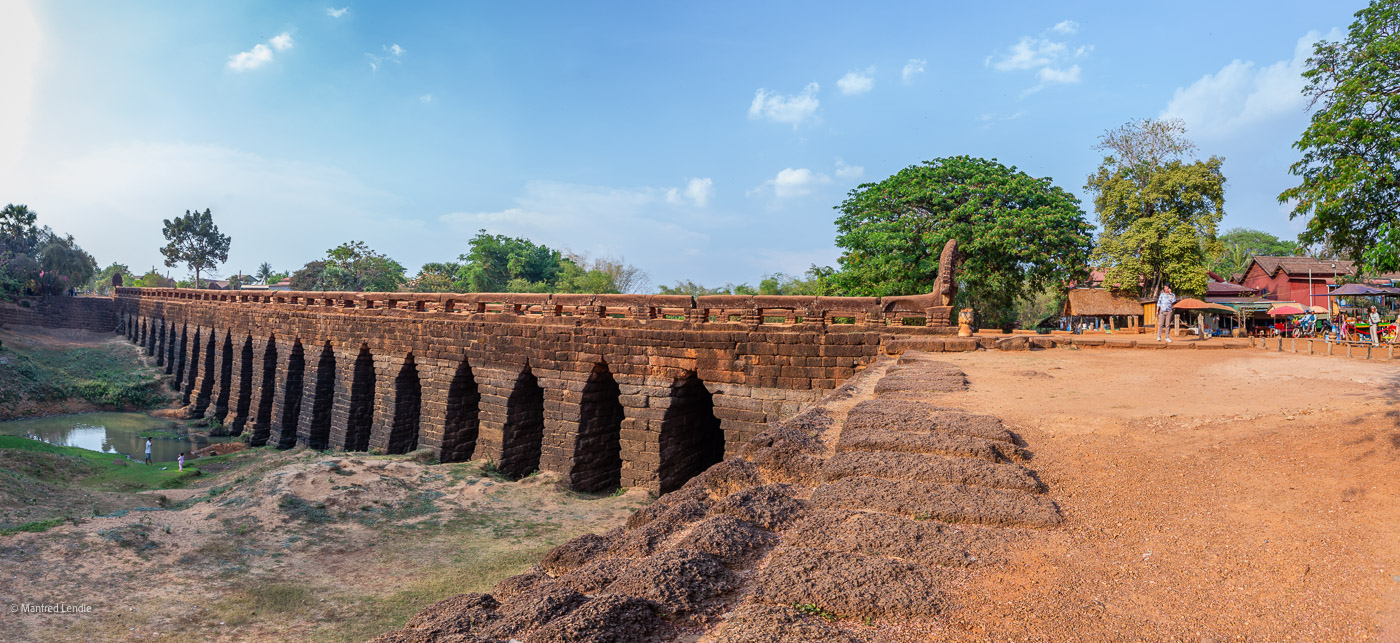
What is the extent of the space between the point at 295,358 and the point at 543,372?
1123cm

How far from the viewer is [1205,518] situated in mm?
3348

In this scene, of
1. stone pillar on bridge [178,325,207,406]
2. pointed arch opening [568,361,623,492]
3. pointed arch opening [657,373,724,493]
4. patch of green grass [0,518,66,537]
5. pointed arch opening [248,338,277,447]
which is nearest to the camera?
patch of green grass [0,518,66,537]

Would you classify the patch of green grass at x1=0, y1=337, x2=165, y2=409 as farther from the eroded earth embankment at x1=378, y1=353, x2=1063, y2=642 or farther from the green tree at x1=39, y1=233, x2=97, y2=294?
the eroded earth embankment at x1=378, y1=353, x2=1063, y2=642

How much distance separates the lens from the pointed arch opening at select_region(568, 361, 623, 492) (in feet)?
37.8

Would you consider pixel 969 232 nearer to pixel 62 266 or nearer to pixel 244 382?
pixel 244 382

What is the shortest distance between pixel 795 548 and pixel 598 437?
369 inches

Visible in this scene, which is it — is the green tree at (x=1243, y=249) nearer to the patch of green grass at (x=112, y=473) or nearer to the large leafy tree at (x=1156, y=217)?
the large leafy tree at (x=1156, y=217)

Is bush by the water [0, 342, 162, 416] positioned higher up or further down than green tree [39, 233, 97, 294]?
further down

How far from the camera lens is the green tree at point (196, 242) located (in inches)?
2320

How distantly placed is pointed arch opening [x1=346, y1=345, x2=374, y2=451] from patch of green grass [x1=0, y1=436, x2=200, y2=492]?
3.25 m

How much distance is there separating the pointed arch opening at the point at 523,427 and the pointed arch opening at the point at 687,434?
285cm

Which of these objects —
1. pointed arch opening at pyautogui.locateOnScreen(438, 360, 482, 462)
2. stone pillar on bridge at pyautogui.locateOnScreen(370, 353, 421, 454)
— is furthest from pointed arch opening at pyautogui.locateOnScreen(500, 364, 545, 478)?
stone pillar on bridge at pyautogui.locateOnScreen(370, 353, 421, 454)

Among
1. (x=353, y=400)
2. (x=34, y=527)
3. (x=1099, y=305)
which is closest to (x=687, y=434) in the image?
(x=34, y=527)

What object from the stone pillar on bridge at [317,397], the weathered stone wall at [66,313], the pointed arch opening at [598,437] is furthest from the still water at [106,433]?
the weathered stone wall at [66,313]
